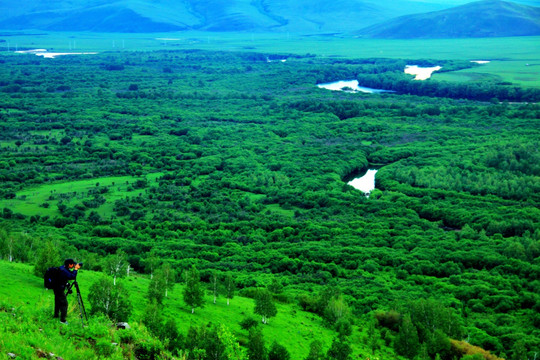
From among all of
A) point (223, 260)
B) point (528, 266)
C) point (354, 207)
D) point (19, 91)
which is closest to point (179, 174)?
point (354, 207)

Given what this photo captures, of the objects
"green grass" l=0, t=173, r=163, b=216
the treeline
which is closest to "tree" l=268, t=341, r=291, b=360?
"green grass" l=0, t=173, r=163, b=216

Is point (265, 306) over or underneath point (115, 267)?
underneath

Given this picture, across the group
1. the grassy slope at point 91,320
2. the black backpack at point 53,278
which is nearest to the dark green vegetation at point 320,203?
the grassy slope at point 91,320

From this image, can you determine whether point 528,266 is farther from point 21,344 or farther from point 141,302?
point 21,344

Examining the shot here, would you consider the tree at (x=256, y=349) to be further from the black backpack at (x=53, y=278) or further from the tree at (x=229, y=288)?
the black backpack at (x=53, y=278)

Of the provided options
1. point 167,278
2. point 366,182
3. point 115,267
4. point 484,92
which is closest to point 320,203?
point 366,182

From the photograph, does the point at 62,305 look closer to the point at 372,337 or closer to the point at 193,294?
the point at 193,294
